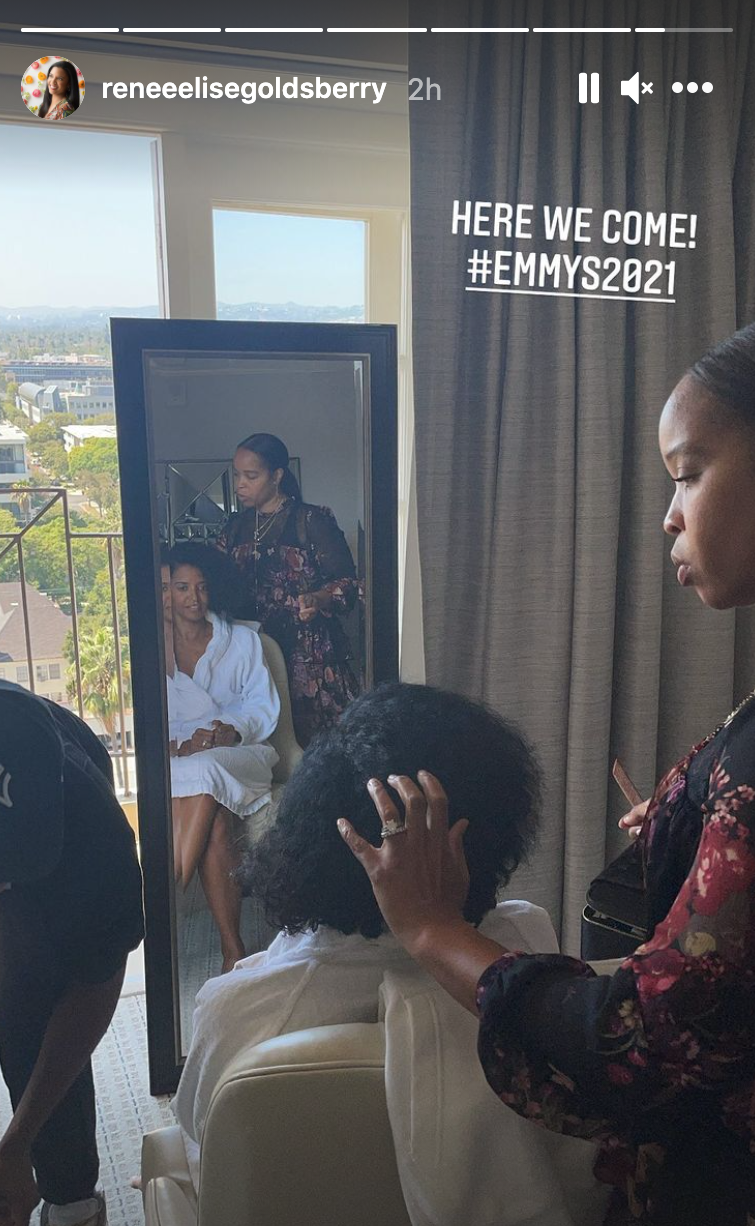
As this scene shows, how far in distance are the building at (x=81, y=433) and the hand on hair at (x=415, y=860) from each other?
56.2 inches

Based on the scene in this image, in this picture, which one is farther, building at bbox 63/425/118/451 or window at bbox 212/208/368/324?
building at bbox 63/425/118/451

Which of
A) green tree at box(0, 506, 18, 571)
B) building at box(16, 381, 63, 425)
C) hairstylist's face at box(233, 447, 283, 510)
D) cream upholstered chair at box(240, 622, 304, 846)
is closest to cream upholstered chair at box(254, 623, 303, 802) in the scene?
cream upholstered chair at box(240, 622, 304, 846)

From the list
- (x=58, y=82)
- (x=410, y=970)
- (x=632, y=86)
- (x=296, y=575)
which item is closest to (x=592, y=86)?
(x=632, y=86)

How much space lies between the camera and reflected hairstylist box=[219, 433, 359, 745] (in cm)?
167

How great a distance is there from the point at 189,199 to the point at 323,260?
11.5 inches

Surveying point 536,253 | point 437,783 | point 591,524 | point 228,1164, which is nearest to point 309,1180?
point 228,1164

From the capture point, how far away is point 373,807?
93 centimetres

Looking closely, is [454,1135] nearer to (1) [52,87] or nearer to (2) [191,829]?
(2) [191,829]

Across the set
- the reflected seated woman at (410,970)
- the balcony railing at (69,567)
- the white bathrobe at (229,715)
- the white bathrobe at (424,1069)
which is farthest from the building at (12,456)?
the white bathrobe at (424,1069)

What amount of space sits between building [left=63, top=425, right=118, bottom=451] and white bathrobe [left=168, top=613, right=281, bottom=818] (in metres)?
0.66

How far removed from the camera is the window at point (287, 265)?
1934mm

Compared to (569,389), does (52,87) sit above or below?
above

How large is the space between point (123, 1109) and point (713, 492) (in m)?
1.69

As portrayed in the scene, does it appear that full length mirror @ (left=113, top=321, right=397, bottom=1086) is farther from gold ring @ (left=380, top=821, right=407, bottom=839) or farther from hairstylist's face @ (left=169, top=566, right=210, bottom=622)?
gold ring @ (left=380, top=821, right=407, bottom=839)
